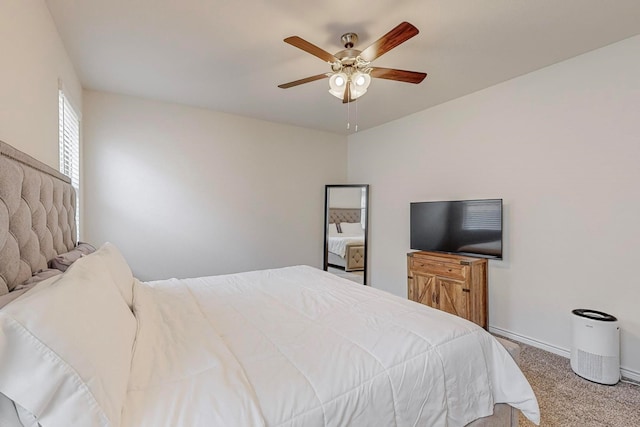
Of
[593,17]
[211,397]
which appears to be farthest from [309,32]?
[211,397]

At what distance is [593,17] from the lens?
2002 mm

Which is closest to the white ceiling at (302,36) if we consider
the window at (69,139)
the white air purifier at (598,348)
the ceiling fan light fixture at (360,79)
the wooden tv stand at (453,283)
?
the ceiling fan light fixture at (360,79)

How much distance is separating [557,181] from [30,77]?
394 centimetres

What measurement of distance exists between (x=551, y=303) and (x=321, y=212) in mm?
3065

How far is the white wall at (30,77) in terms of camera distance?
4.51ft

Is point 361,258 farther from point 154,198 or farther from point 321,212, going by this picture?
point 154,198

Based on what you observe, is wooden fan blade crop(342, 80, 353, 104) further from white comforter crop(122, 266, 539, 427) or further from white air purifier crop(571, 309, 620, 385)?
white air purifier crop(571, 309, 620, 385)

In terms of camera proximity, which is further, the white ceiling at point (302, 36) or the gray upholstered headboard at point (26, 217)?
the white ceiling at point (302, 36)

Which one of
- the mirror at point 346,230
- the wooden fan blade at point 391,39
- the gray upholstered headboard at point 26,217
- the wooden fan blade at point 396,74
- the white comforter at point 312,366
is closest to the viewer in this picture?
the white comforter at point 312,366

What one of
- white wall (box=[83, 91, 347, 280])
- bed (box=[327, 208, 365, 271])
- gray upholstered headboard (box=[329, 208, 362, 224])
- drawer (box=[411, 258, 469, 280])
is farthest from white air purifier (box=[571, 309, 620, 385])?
white wall (box=[83, 91, 347, 280])

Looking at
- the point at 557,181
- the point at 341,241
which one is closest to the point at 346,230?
the point at 341,241

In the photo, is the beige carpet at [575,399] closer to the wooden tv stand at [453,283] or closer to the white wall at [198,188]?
the wooden tv stand at [453,283]

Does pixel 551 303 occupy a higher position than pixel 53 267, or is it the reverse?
pixel 53 267

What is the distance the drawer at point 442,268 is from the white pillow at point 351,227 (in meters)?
1.36
